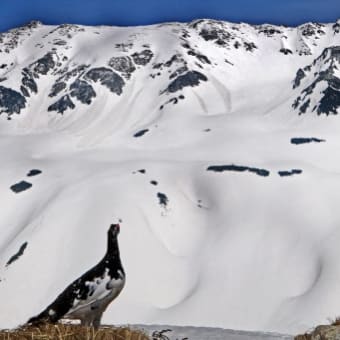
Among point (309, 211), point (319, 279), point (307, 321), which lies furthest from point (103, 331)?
point (309, 211)

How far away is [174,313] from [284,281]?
2525cm

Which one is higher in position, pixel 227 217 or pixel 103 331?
pixel 103 331

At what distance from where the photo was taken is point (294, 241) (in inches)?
6914

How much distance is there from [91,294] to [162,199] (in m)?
180

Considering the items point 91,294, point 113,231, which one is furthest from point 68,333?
point 113,231

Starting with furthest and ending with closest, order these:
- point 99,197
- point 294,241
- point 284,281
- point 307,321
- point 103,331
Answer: point 99,197 < point 294,241 < point 284,281 < point 307,321 < point 103,331

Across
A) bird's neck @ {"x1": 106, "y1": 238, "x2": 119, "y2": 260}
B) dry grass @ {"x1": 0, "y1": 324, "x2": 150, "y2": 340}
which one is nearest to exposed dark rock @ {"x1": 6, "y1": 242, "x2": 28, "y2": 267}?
bird's neck @ {"x1": 106, "y1": 238, "x2": 119, "y2": 260}

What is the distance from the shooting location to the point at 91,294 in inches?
448

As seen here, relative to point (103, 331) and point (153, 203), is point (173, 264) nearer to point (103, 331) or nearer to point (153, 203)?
point (153, 203)

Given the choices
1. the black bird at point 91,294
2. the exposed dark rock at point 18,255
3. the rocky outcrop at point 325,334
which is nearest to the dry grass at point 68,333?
the black bird at point 91,294

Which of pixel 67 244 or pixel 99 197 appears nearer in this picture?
pixel 67 244

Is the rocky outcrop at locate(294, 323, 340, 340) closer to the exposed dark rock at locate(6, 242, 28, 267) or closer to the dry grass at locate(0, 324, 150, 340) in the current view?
the dry grass at locate(0, 324, 150, 340)

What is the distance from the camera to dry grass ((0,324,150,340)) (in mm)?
9062

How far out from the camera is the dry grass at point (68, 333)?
906cm
